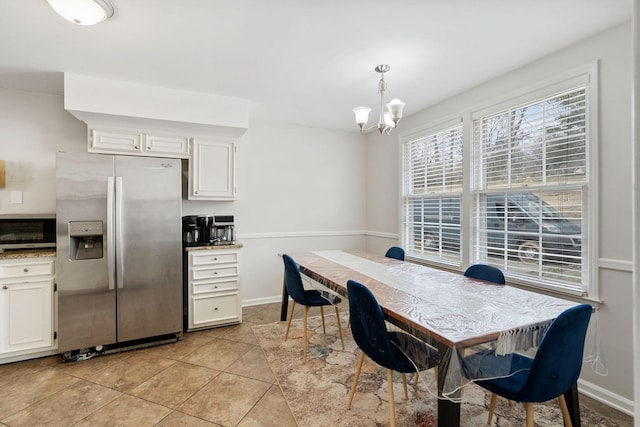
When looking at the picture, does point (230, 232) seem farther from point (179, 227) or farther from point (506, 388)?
point (506, 388)

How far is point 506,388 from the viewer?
55.2 inches

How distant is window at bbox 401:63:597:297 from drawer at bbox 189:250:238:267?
2338mm

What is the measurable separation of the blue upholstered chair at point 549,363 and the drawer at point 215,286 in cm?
270

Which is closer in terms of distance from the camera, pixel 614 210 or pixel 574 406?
pixel 574 406

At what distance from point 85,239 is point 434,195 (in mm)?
3690

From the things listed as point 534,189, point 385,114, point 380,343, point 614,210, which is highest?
point 385,114

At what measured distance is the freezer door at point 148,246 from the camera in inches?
110

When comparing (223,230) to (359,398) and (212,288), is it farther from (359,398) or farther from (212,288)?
(359,398)

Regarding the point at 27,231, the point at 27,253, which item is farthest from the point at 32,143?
the point at 27,253

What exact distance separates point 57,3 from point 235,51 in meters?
1.07

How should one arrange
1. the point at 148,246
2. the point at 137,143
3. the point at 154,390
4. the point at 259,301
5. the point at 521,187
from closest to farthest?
the point at 154,390, the point at 521,187, the point at 148,246, the point at 137,143, the point at 259,301

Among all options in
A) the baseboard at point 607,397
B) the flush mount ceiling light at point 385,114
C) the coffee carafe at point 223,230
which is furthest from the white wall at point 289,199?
the baseboard at point 607,397

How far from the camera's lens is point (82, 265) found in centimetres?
267

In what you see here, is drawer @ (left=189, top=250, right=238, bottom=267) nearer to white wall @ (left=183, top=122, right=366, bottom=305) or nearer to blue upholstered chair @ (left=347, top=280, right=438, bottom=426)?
white wall @ (left=183, top=122, right=366, bottom=305)
